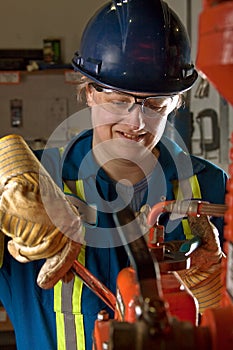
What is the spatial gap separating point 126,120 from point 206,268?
49 centimetres

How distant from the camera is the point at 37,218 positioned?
85cm

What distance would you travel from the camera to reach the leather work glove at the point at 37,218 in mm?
852

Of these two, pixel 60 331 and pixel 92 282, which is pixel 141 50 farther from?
pixel 60 331

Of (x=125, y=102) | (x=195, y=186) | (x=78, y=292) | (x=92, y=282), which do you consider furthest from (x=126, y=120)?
(x=92, y=282)

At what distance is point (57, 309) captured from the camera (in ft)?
4.63

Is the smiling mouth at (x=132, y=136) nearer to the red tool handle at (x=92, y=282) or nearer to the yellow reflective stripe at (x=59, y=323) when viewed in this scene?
the yellow reflective stripe at (x=59, y=323)

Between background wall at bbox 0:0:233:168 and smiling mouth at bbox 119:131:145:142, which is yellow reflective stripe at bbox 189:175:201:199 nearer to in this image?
smiling mouth at bbox 119:131:145:142

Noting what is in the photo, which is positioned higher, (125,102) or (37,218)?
(125,102)

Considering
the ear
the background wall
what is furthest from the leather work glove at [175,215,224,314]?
the background wall

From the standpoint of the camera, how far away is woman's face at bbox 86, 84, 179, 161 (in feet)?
4.44

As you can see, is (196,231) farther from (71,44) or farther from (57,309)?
(71,44)

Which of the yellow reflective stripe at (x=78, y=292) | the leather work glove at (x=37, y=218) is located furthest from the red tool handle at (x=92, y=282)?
the yellow reflective stripe at (x=78, y=292)

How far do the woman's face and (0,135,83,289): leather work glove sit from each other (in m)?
0.47

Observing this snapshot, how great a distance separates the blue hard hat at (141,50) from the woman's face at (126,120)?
4 centimetres
